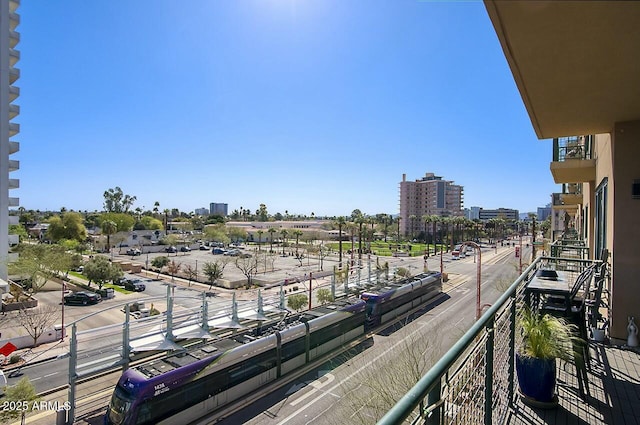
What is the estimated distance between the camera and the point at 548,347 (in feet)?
11.6

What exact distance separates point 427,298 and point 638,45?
28394mm

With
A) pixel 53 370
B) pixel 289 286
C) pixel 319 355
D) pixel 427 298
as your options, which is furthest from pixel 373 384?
pixel 289 286

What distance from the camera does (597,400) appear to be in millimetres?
3682

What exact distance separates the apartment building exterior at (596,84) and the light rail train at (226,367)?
1096cm

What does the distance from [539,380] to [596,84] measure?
140 inches

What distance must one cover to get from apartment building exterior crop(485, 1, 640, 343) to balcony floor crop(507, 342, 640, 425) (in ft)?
5.20

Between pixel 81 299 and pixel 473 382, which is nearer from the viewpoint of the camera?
pixel 473 382

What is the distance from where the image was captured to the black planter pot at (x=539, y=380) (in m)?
3.48

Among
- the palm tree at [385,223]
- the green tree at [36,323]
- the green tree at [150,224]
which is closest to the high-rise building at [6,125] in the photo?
the green tree at [36,323]

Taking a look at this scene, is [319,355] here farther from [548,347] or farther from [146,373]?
[548,347]

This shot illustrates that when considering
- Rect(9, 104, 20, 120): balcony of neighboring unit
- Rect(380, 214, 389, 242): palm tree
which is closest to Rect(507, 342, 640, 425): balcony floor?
Rect(9, 104, 20, 120): balcony of neighboring unit

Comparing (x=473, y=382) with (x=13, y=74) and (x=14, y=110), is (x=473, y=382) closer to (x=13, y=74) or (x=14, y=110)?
(x=14, y=110)

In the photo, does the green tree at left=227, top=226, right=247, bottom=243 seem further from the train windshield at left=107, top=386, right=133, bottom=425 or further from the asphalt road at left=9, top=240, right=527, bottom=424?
the train windshield at left=107, top=386, right=133, bottom=425

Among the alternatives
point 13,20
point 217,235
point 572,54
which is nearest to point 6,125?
point 13,20
